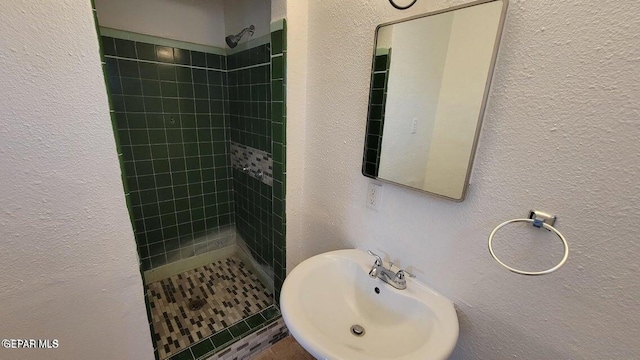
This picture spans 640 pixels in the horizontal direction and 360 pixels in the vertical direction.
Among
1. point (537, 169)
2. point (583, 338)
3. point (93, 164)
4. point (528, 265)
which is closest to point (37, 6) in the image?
point (93, 164)

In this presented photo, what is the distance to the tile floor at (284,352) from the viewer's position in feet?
4.16

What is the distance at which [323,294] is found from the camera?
0.93m

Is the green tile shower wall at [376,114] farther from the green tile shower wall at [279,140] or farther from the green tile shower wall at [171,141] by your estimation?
the green tile shower wall at [171,141]

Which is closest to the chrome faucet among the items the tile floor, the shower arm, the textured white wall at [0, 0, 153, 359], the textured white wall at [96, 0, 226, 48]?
the tile floor

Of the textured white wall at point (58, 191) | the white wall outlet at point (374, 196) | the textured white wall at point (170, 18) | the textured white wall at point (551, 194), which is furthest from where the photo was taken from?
the textured white wall at point (170, 18)

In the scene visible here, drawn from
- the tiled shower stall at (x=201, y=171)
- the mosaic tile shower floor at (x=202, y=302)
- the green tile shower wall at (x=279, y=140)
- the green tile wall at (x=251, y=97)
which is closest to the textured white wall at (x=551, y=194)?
the green tile shower wall at (x=279, y=140)

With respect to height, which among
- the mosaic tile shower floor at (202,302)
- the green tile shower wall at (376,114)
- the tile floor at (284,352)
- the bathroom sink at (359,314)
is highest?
the green tile shower wall at (376,114)

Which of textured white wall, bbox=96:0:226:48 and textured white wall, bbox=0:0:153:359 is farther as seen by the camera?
textured white wall, bbox=96:0:226:48

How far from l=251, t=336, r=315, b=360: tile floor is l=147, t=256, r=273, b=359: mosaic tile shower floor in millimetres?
318

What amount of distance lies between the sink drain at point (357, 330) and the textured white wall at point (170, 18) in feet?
6.34

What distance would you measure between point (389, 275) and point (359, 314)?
206 millimetres

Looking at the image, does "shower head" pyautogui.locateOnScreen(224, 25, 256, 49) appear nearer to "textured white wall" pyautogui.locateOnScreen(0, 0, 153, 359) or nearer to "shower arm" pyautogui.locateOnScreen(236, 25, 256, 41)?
"shower arm" pyautogui.locateOnScreen(236, 25, 256, 41)

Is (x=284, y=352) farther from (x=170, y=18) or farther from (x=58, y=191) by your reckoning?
(x=170, y=18)

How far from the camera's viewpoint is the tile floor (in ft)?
4.16
